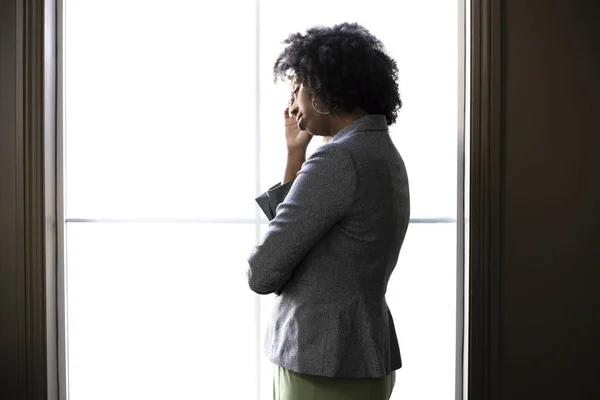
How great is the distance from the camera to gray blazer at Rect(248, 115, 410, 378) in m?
1.15

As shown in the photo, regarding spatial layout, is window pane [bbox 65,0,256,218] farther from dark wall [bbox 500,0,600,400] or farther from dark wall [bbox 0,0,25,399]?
dark wall [bbox 500,0,600,400]

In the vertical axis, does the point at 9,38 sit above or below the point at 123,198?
above

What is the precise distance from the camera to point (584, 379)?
1.77 m

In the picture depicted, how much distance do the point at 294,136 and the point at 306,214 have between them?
1.27 feet

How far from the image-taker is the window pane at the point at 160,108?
1916 millimetres

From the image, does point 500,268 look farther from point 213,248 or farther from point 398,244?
point 213,248

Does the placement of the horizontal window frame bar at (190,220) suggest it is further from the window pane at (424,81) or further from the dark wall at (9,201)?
the dark wall at (9,201)

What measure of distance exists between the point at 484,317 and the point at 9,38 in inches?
64.6

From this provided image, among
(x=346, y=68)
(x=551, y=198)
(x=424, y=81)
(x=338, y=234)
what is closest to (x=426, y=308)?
(x=551, y=198)

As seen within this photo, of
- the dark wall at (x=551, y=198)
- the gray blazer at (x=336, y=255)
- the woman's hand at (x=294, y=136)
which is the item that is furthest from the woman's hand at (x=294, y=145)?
the dark wall at (x=551, y=198)

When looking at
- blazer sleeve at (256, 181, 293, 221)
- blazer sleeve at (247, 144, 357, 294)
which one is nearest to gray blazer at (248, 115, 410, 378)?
blazer sleeve at (247, 144, 357, 294)

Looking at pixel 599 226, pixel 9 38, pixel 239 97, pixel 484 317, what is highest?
pixel 9 38

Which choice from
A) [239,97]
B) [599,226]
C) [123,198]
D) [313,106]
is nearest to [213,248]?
[123,198]

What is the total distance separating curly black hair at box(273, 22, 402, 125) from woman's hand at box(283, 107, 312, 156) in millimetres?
181
